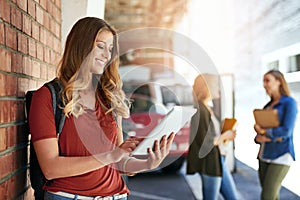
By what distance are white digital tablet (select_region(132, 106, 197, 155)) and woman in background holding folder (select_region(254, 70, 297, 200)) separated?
1402 millimetres

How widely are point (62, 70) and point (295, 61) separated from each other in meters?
1.68

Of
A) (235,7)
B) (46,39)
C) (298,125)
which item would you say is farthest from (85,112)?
(235,7)

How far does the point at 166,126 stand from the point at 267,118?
1.57 metres

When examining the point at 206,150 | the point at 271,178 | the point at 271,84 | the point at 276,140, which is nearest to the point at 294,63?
the point at 271,84

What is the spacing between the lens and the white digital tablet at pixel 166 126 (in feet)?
2.97

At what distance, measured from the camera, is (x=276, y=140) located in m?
2.27

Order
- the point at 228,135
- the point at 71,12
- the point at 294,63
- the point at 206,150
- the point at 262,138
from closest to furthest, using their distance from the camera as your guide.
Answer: the point at 71,12 → the point at 294,63 → the point at 262,138 → the point at 206,150 → the point at 228,135

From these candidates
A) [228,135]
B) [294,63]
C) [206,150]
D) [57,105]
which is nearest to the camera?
[57,105]

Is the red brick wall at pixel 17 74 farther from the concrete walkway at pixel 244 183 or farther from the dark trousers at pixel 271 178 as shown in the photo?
the concrete walkway at pixel 244 183

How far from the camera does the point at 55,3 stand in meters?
1.54

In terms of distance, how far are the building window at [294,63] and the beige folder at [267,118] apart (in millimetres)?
265

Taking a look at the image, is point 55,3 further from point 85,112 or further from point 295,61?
point 295,61

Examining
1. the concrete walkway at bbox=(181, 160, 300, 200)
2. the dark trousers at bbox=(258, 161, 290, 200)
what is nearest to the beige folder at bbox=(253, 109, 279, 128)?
the dark trousers at bbox=(258, 161, 290, 200)

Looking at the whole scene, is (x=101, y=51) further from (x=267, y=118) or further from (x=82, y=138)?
(x=267, y=118)
